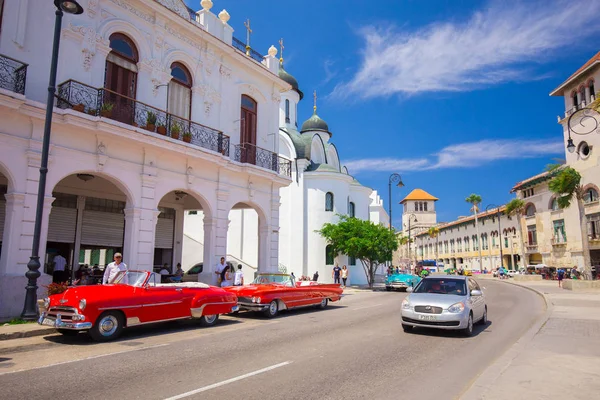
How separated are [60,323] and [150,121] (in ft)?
27.6

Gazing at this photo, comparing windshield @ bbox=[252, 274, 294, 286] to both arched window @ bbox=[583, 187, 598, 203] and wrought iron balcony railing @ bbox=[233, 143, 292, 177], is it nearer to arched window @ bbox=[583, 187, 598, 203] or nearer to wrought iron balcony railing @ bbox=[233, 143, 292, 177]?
wrought iron balcony railing @ bbox=[233, 143, 292, 177]

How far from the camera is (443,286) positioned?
35.8ft

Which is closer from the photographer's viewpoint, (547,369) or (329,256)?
(547,369)

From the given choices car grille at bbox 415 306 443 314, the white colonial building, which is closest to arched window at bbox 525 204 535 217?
the white colonial building

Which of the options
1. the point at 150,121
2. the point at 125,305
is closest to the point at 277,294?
the point at 125,305

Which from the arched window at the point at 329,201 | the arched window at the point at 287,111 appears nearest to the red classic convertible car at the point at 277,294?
the arched window at the point at 329,201

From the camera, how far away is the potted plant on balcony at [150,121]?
1498 cm

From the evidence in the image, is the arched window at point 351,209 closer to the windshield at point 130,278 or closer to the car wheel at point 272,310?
the car wheel at point 272,310

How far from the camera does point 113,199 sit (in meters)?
19.2

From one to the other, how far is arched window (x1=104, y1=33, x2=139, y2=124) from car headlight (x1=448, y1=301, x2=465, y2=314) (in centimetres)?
1183

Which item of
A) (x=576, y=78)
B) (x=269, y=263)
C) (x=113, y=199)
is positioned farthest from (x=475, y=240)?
(x=113, y=199)

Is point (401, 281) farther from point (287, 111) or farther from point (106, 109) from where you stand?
point (106, 109)

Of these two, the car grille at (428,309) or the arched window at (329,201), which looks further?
the arched window at (329,201)

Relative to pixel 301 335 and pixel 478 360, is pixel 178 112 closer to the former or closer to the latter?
pixel 301 335
